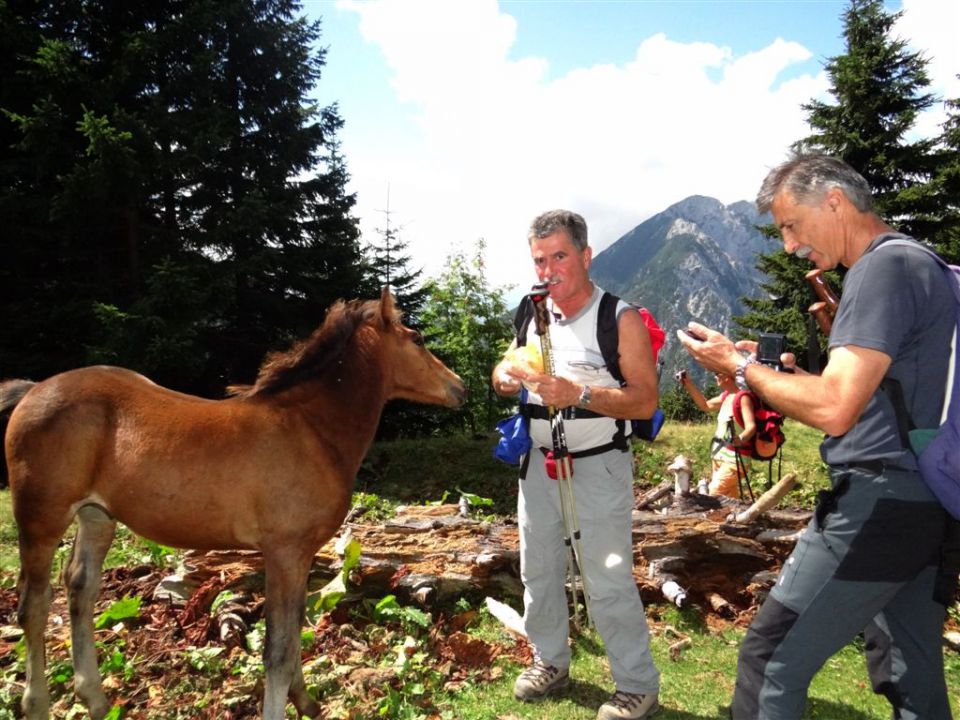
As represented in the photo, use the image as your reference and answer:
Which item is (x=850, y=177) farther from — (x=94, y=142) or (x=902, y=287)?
(x=94, y=142)

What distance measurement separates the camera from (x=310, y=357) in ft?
13.8

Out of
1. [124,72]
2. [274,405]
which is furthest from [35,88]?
[274,405]

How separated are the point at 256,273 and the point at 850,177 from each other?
1491cm

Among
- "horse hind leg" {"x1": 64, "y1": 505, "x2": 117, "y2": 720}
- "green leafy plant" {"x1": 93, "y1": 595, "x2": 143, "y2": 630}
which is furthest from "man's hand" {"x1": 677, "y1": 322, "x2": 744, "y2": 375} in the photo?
"green leafy plant" {"x1": 93, "y1": 595, "x2": 143, "y2": 630}

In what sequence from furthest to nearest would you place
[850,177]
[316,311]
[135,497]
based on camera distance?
[316,311] < [135,497] < [850,177]

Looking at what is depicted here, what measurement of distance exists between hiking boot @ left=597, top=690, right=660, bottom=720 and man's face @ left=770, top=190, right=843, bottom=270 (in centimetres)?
295

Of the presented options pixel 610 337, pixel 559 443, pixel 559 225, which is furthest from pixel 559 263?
pixel 559 443

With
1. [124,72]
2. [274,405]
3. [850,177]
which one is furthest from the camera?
[124,72]

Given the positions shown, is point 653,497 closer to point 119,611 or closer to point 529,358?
point 529,358

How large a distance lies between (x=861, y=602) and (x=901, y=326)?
1.08 metres

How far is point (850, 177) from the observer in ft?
7.88

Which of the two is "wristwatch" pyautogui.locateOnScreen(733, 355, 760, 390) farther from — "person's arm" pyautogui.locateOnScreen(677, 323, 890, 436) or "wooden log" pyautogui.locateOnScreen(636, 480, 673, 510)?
"wooden log" pyautogui.locateOnScreen(636, 480, 673, 510)

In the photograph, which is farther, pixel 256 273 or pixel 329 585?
pixel 256 273

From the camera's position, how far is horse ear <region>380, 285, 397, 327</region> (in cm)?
426
